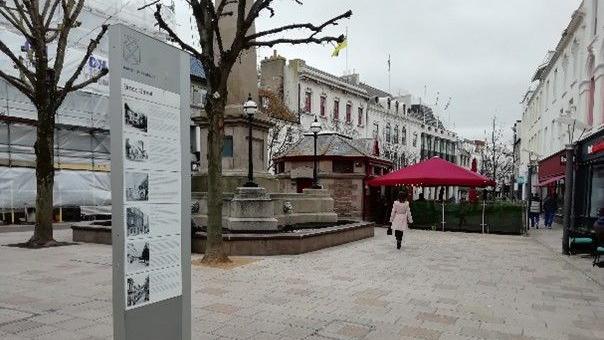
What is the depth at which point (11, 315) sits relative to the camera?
218 inches

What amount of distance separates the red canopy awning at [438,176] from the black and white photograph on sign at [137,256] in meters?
16.6

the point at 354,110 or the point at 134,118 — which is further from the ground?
the point at 354,110

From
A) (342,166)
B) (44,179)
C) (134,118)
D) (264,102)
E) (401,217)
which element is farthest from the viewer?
(264,102)

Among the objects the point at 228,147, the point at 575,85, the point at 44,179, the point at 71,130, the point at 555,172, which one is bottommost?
the point at 44,179

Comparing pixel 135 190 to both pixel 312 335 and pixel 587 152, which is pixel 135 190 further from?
pixel 587 152

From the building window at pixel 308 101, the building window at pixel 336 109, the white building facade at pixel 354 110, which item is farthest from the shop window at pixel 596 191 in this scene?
the building window at pixel 336 109

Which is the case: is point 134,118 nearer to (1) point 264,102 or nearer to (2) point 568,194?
(2) point 568,194

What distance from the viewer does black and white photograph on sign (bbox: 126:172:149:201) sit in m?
2.97

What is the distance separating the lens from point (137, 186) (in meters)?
3.04

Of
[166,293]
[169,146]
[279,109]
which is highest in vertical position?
[279,109]

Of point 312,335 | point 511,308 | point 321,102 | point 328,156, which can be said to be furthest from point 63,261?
point 321,102

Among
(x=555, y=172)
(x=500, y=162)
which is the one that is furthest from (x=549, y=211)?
(x=500, y=162)

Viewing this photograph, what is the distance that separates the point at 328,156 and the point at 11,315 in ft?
59.2

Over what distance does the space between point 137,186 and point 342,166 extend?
20.0 meters
